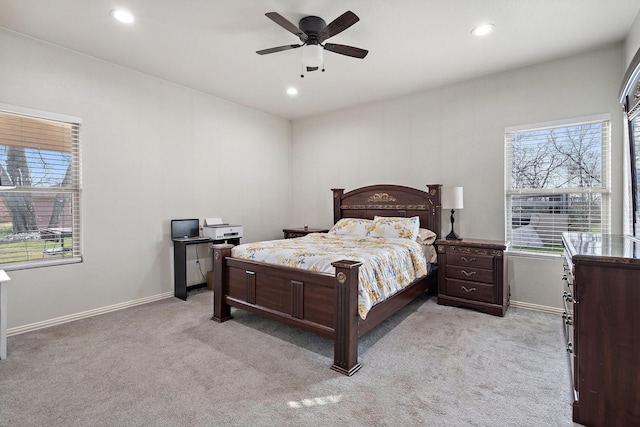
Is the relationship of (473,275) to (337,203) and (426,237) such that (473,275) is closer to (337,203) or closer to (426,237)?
(426,237)

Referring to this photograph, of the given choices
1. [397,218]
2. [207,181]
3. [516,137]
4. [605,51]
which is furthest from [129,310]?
[605,51]

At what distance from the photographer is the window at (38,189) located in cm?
299

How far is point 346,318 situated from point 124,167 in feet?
10.6

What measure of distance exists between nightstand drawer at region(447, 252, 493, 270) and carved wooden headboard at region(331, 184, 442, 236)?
2.00 ft

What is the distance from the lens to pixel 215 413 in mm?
1828

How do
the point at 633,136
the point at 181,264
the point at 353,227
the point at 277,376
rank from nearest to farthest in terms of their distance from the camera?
1. the point at 277,376
2. the point at 633,136
3. the point at 181,264
4. the point at 353,227

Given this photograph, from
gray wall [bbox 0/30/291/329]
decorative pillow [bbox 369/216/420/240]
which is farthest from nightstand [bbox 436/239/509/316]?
gray wall [bbox 0/30/291/329]

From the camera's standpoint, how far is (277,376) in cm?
222

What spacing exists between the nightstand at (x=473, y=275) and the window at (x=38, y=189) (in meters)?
4.20

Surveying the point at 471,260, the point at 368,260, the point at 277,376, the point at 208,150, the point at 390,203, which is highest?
the point at 208,150

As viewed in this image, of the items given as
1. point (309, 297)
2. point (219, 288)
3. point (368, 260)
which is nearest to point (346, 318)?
point (309, 297)

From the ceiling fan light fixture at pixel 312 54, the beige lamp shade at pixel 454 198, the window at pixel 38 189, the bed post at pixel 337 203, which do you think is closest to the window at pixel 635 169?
the beige lamp shade at pixel 454 198

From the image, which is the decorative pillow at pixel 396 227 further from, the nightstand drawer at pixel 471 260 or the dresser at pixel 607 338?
the dresser at pixel 607 338

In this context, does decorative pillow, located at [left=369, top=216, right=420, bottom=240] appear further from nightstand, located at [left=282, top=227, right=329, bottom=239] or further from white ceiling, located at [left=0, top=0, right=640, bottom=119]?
white ceiling, located at [left=0, top=0, right=640, bottom=119]
